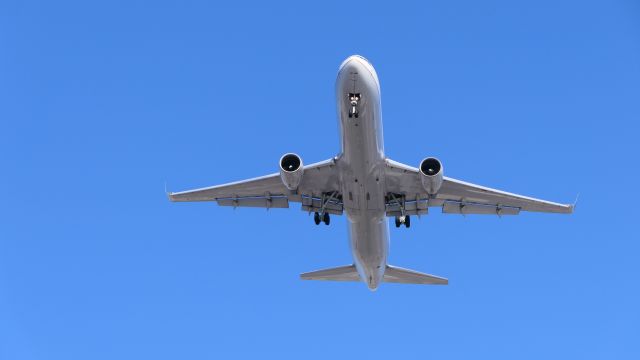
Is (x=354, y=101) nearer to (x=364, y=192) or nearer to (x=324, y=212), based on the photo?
(x=364, y=192)

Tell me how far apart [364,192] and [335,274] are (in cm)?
788

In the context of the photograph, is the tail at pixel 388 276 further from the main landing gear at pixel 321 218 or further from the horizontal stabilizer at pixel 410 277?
the main landing gear at pixel 321 218

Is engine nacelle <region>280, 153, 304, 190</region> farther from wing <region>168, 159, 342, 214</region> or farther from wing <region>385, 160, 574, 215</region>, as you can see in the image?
wing <region>385, 160, 574, 215</region>

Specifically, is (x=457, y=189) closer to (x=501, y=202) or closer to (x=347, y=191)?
(x=501, y=202)

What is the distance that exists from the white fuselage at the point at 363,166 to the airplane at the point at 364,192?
0.04m

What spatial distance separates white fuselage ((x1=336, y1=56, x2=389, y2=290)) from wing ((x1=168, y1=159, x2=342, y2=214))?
1.40 metres

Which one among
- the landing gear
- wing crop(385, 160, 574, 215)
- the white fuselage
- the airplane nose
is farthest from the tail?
the airplane nose

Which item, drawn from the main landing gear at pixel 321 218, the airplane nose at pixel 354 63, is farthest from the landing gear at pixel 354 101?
the main landing gear at pixel 321 218

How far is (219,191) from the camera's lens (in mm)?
40500

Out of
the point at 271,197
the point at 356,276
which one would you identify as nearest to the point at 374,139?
the point at 271,197

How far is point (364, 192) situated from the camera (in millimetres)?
36781

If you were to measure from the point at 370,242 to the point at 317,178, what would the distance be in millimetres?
3706

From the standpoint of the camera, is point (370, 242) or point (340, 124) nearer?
point (340, 124)

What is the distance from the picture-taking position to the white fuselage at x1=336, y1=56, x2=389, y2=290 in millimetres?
33719
